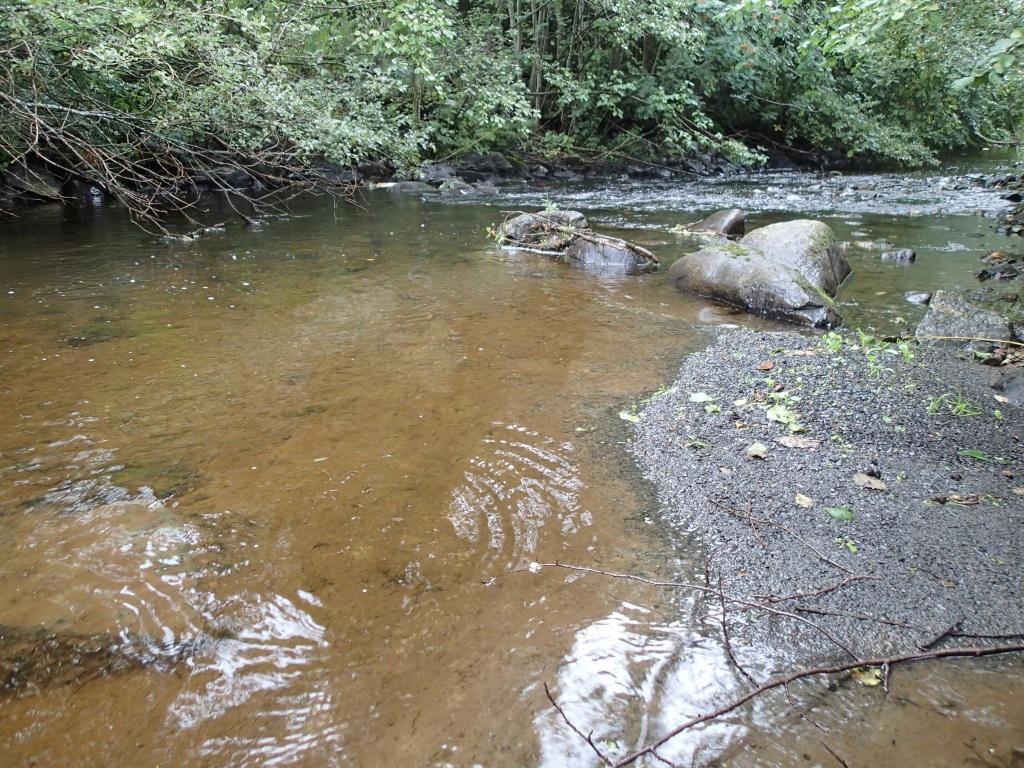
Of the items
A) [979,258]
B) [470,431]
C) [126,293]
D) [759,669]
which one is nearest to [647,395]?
[470,431]

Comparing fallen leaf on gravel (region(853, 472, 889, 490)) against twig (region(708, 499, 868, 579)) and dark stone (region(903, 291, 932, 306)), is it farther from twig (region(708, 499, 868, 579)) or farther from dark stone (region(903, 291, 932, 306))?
dark stone (region(903, 291, 932, 306))

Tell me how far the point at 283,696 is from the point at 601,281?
614 cm

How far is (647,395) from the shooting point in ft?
14.5

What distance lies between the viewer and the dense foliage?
21.2 ft

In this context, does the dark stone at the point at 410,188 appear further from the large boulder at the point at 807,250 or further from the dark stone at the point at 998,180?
the dark stone at the point at 998,180

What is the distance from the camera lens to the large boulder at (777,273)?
6.16m

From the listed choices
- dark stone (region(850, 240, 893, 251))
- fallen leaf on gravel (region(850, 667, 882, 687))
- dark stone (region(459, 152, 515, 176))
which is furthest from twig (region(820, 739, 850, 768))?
dark stone (region(459, 152, 515, 176))

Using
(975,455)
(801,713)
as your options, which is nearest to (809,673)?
(801,713)

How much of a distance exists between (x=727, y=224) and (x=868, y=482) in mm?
7209

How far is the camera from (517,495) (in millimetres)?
3281

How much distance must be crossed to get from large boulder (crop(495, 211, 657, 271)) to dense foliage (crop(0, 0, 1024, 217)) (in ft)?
9.05

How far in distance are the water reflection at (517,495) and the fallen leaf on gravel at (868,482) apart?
132 cm

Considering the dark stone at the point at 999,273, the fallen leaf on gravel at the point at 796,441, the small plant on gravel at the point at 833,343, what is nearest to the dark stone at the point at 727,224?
the dark stone at the point at 999,273

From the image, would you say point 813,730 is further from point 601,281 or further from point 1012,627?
point 601,281
